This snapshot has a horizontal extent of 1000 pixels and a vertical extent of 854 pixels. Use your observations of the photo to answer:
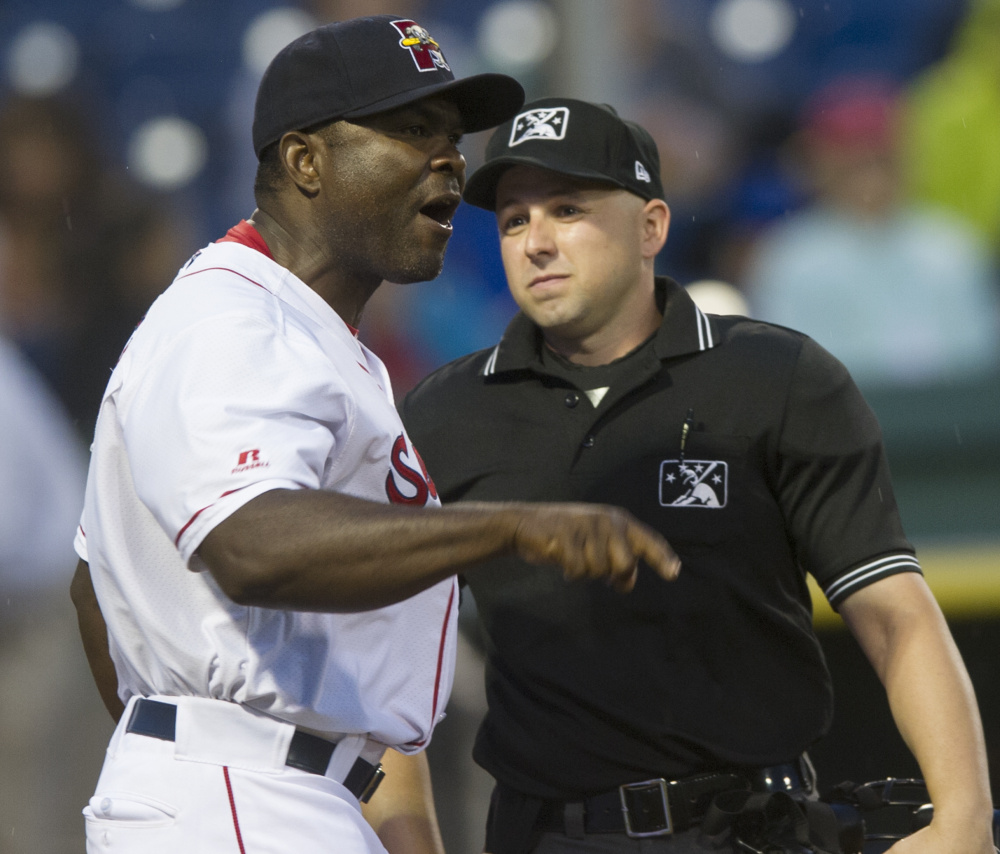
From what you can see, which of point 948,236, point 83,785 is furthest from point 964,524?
point 83,785

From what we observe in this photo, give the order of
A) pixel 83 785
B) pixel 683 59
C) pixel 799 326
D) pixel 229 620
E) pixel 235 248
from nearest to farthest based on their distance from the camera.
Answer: pixel 229 620 < pixel 235 248 < pixel 83 785 < pixel 799 326 < pixel 683 59

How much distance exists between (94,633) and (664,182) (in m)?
3.88

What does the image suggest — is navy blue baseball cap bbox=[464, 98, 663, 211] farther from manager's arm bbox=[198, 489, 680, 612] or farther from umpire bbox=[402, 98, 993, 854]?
manager's arm bbox=[198, 489, 680, 612]

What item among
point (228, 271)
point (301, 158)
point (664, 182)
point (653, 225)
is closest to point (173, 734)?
point (228, 271)

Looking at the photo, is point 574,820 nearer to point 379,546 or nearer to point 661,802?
point 661,802

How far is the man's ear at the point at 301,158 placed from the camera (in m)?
2.14

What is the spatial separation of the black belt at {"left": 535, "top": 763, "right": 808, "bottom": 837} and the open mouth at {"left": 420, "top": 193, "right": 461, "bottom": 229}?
3.45 feet

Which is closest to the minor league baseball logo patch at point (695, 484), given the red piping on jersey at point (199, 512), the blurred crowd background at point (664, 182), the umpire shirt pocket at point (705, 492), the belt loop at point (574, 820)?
the umpire shirt pocket at point (705, 492)

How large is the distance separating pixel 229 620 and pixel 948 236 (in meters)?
4.45

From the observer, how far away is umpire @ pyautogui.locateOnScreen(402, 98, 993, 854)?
2.46 meters

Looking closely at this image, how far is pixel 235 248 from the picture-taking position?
207 cm

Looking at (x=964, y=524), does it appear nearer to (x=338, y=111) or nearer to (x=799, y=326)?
(x=799, y=326)

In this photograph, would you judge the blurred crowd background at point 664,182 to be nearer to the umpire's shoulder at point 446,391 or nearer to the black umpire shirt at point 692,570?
the umpire's shoulder at point 446,391

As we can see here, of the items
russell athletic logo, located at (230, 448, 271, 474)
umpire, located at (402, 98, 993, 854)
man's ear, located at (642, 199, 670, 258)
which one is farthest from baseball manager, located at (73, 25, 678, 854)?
man's ear, located at (642, 199, 670, 258)
